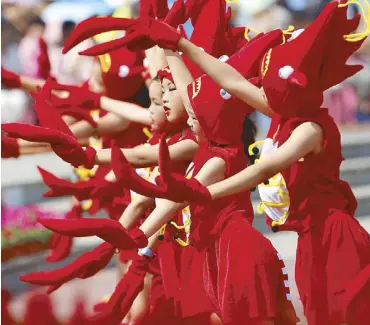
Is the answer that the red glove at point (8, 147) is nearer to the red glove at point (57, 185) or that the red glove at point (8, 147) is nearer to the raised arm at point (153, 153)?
the red glove at point (57, 185)

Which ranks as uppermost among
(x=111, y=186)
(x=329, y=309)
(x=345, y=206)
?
(x=111, y=186)

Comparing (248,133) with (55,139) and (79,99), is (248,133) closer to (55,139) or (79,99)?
(55,139)

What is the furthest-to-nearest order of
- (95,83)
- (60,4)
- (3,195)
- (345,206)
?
(60,4) < (3,195) < (95,83) < (345,206)

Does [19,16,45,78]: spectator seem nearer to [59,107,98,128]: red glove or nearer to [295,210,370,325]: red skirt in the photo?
[59,107,98,128]: red glove

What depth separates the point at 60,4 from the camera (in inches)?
305

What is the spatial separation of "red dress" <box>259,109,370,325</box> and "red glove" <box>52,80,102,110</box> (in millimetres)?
1338

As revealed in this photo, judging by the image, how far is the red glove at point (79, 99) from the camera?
164 inches

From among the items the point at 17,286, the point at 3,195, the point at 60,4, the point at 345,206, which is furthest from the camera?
the point at 60,4

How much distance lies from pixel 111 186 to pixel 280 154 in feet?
4.35

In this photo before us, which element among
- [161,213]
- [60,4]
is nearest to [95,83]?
[161,213]

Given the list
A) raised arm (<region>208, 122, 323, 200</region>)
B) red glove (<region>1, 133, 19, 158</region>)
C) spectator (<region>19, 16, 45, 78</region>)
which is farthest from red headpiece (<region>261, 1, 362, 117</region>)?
spectator (<region>19, 16, 45, 78</region>)

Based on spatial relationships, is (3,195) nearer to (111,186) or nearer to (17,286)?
(17,286)

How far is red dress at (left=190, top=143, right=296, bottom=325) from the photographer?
116 inches

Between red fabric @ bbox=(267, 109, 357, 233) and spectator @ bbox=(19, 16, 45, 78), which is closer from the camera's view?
red fabric @ bbox=(267, 109, 357, 233)
